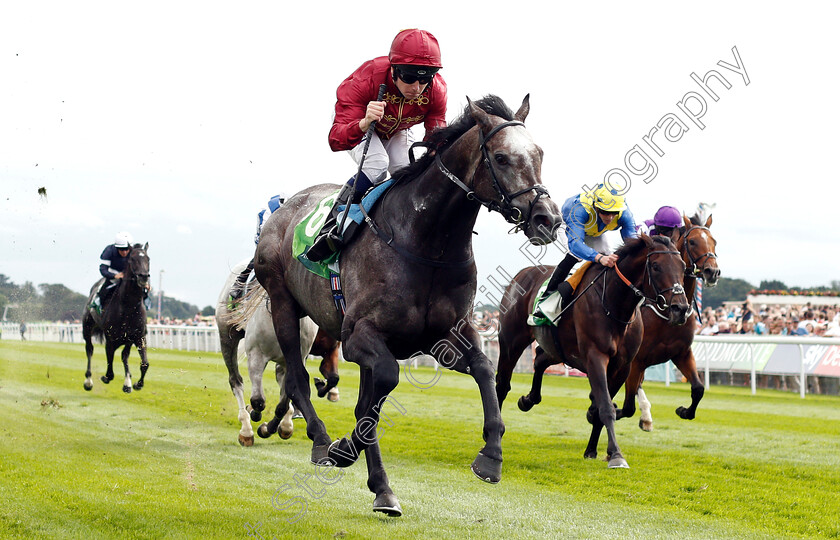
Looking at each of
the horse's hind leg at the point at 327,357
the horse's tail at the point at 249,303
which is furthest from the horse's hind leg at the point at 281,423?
the horse's hind leg at the point at 327,357

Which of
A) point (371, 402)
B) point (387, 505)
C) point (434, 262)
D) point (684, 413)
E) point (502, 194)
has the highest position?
point (502, 194)

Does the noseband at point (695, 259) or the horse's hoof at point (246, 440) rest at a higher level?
the noseband at point (695, 259)

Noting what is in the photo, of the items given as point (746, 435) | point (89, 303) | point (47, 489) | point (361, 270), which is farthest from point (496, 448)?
point (89, 303)

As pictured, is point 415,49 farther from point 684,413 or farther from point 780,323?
point 780,323

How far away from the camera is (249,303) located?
277 inches

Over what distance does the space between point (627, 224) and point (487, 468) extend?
426 cm

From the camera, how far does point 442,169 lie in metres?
3.97

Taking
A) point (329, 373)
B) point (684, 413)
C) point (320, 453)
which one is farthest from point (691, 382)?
point (320, 453)

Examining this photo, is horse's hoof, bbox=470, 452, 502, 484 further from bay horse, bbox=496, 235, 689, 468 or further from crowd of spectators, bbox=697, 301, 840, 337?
crowd of spectators, bbox=697, 301, 840, 337

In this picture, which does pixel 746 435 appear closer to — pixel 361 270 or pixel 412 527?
pixel 412 527

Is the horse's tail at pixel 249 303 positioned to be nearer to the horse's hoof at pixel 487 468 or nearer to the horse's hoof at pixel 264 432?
the horse's hoof at pixel 264 432

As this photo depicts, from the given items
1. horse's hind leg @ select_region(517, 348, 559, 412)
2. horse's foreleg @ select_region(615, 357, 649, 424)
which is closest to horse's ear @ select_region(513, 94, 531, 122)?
horse's foreleg @ select_region(615, 357, 649, 424)

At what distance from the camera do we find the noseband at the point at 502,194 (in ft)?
11.4

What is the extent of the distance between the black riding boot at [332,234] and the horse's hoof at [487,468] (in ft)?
4.45
